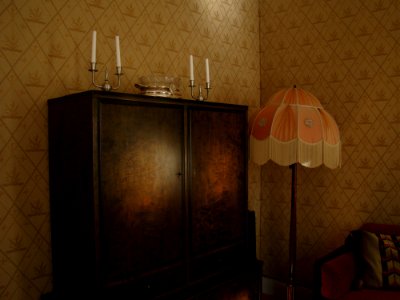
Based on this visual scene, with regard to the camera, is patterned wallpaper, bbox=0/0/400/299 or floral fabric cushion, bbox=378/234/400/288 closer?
patterned wallpaper, bbox=0/0/400/299

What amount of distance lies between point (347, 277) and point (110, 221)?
156cm

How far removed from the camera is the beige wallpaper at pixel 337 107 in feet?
9.29

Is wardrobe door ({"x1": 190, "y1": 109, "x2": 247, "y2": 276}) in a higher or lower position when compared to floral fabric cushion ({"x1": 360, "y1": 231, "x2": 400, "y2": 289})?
higher

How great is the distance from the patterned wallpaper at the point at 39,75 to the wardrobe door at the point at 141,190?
19.8 inches


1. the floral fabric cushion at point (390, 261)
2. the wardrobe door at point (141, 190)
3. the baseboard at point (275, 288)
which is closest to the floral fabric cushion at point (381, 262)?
the floral fabric cushion at point (390, 261)

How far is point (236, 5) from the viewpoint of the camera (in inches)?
129

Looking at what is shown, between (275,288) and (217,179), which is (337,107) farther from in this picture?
(275,288)

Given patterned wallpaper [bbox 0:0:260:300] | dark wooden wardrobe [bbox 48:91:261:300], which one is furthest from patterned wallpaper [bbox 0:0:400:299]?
dark wooden wardrobe [bbox 48:91:261:300]

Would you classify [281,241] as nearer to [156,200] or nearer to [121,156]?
[156,200]

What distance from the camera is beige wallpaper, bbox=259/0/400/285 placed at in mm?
2832

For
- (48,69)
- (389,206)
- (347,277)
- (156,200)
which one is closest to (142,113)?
(156,200)

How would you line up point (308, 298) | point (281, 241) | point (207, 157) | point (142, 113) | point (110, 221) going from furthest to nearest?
point (281, 241) < point (308, 298) < point (207, 157) < point (142, 113) < point (110, 221)

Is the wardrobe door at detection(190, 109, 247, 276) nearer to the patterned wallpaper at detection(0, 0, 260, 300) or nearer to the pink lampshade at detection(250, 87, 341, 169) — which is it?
the pink lampshade at detection(250, 87, 341, 169)

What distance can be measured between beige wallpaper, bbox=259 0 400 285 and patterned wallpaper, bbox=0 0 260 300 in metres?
1.28
